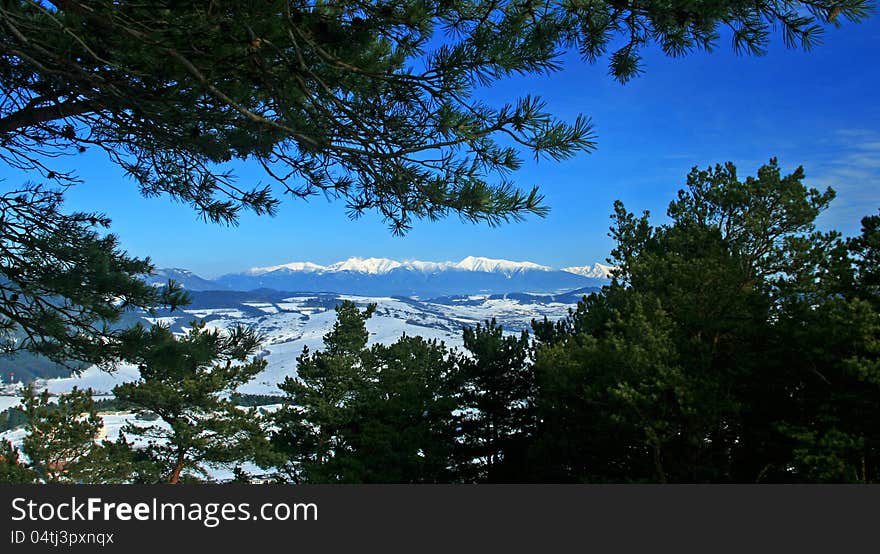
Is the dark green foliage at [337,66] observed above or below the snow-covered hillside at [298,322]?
below

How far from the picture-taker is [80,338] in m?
3.90

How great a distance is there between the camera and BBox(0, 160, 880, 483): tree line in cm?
915

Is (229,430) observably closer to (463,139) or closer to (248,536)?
(248,536)

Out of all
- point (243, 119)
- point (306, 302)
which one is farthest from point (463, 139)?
point (306, 302)

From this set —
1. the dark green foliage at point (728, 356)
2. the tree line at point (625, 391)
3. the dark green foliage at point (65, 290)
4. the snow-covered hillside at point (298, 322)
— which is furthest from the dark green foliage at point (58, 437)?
the snow-covered hillside at point (298, 322)

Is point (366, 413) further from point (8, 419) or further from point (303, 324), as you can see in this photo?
point (303, 324)

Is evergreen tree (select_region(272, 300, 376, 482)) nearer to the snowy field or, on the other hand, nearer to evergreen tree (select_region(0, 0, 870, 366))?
evergreen tree (select_region(0, 0, 870, 366))

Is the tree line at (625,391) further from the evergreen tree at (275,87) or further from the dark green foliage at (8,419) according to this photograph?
the evergreen tree at (275,87)

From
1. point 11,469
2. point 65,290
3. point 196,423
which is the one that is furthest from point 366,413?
point 65,290

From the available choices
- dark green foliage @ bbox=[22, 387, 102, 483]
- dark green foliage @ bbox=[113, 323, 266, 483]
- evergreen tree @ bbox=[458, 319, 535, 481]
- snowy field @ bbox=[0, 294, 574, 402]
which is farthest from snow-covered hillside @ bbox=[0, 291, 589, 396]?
dark green foliage @ bbox=[22, 387, 102, 483]

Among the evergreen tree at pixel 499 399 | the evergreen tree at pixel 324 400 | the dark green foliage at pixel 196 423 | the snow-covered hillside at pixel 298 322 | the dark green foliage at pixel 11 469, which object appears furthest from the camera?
the snow-covered hillside at pixel 298 322

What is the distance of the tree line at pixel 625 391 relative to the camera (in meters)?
9.15

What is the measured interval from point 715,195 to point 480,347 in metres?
7.58

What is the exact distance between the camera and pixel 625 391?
9219mm
